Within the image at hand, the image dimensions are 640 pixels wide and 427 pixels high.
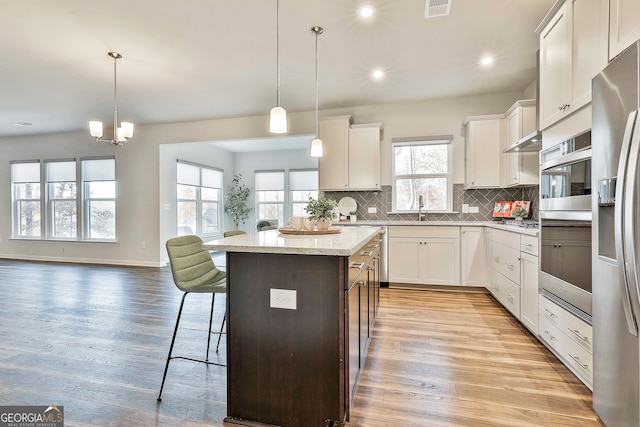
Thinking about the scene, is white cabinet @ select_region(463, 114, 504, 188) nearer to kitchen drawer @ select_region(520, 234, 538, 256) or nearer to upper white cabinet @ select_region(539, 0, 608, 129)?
kitchen drawer @ select_region(520, 234, 538, 256)

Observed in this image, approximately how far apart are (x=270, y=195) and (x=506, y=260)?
655cm

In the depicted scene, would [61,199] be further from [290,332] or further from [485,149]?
[485,149]

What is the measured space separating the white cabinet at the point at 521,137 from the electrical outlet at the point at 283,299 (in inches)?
136

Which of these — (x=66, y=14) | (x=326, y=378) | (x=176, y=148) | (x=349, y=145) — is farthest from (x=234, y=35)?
(x=176, y=148)

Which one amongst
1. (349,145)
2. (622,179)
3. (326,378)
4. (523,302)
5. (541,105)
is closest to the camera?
(622,179)

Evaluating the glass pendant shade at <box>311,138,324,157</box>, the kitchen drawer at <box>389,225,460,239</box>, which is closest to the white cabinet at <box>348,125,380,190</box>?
the kitchen drawer at <box>389,225,460,239</box>

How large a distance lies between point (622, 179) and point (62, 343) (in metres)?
3.80

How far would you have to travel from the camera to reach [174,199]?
666cm

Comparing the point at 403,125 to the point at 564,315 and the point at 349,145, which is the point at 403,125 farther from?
the point at 564,315

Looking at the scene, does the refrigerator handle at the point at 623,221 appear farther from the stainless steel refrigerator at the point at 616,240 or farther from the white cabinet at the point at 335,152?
the white cabinet at the point at 335,152

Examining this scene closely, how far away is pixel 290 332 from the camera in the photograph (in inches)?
63.6

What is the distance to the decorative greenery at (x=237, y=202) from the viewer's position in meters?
8.63

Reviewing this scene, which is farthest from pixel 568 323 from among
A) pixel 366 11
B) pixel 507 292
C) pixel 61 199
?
pixel 61 199

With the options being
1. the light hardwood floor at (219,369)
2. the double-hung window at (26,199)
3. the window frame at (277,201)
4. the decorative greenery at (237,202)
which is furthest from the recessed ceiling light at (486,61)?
the double-hung window at (26,199)
